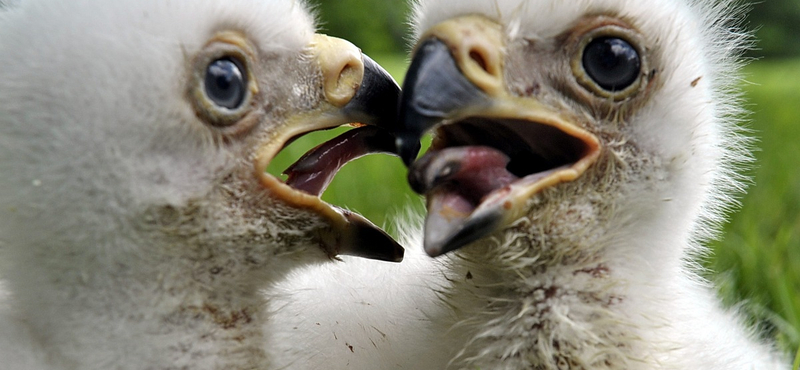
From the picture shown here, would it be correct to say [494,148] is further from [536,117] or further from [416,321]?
[416,321]

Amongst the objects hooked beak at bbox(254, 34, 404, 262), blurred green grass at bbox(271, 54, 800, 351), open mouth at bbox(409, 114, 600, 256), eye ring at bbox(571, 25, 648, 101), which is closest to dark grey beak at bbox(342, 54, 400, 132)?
hooked beak at bbox(254, 34, 404, 262)

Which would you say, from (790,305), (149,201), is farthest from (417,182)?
(790,305)

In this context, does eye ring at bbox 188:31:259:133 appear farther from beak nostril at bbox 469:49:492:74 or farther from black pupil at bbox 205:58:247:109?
beak nostril at bbox 469:49:492:74

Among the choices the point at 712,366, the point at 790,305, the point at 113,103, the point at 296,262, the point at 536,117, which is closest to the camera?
the point at 113,103

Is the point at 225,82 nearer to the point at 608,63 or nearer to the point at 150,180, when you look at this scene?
the point at 150,180

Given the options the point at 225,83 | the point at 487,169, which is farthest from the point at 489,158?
the point at 225,83

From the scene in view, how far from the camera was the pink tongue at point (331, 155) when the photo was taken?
2.10 meters

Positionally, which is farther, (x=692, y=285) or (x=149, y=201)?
(x=692, y=285)

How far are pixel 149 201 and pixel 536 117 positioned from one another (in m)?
0.79

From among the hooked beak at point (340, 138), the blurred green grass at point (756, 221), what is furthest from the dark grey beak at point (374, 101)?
the blurred green grass at point (756, 221)

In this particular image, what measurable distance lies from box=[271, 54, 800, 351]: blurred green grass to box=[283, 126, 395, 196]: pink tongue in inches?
39.7

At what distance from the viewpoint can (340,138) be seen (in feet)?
7.12

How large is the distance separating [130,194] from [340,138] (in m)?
0.56

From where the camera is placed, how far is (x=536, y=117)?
1869 mm
